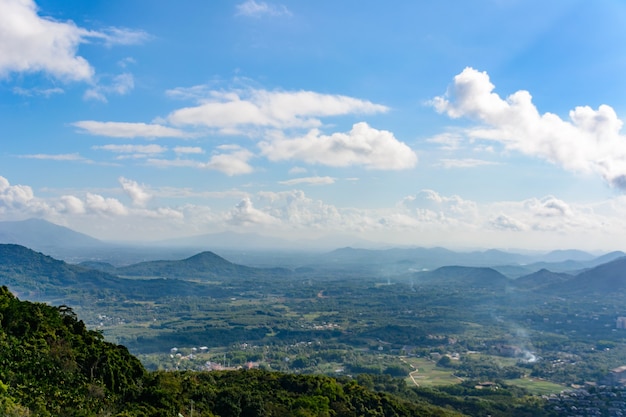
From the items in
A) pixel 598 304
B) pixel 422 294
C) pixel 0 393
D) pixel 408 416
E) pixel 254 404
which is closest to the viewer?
pixel 0 393

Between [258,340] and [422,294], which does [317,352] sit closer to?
[258,340]

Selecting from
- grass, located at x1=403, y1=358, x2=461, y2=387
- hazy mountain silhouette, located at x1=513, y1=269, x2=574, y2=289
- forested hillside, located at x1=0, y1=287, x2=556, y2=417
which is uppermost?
forested hillside, located at x1=0, y1=287, x2=556, y2=417

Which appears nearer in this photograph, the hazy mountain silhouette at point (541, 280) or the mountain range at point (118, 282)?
the mountain range at point (118, 282)

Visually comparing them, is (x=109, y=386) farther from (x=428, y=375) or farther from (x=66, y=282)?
(x=66, y=282)

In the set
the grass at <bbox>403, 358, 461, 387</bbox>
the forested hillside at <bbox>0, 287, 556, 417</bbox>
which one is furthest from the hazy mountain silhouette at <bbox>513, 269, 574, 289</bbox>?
the forested hillside at <bbox>0, 287, 556, 417</bbox>

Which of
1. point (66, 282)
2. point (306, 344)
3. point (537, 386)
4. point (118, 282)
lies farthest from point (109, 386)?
point (118, 282)

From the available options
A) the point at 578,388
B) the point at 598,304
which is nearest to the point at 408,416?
the point at 578,388

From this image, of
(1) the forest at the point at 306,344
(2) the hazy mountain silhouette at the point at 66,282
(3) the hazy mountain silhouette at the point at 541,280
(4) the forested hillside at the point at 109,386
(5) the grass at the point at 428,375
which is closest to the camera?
(4) the forested hillside at the point at 109,386

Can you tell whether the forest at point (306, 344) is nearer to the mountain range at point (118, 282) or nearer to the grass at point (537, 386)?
the grass at point (537, 386)

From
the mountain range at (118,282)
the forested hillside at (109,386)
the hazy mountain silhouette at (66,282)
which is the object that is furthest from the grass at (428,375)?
the hazy mountain silhouette at (66,282)

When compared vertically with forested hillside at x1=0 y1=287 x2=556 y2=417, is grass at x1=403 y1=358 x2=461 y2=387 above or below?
below

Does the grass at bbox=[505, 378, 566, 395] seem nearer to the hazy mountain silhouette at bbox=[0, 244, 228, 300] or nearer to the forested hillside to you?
the forested hillside
